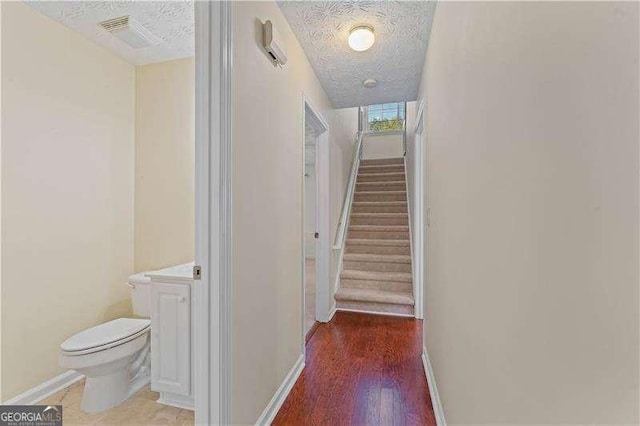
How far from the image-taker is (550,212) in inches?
21.2

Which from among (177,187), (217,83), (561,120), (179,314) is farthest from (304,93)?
(561,120)

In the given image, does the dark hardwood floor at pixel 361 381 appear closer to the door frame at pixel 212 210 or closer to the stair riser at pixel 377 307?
the stair riser at pixel 377 307

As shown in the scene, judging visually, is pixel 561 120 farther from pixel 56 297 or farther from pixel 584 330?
pixel 56 297

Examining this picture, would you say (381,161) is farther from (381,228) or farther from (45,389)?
(45,389)

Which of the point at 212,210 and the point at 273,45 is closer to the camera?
the point at 212,210

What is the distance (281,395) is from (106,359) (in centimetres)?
103

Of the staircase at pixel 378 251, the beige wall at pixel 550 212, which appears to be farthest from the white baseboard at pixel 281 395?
the staircase at pixel 378 251

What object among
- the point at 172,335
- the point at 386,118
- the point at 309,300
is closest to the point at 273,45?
the point at 172,335

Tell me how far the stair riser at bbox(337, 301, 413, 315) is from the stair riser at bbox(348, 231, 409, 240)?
1.07 m

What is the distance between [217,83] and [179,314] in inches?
49.9

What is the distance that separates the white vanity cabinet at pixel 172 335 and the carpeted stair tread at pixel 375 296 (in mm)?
1999

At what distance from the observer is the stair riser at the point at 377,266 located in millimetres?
3680

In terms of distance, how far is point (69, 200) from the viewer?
2.08m

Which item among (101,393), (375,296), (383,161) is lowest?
(101,393)
